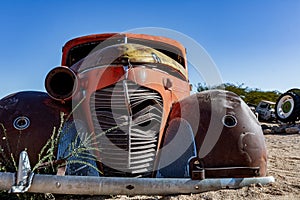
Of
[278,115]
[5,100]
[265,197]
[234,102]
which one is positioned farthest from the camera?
[278,115]

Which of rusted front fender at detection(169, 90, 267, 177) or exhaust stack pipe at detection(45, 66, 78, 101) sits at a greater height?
exhaust stack pipe at detection(45, 66, 78, 101)

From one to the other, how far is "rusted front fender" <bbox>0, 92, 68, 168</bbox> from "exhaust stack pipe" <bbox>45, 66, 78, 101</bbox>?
0.19 meters

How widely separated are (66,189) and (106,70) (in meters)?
1.19

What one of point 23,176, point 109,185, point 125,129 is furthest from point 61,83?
point 109,185

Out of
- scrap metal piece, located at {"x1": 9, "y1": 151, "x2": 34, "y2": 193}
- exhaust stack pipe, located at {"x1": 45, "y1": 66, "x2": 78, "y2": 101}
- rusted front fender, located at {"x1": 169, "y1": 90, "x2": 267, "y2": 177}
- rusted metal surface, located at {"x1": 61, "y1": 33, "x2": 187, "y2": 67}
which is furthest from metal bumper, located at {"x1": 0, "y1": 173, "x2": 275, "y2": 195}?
rusted metal surface, located at {"x1": 61, "y1": 33, "x2": 187, "y2": 67}

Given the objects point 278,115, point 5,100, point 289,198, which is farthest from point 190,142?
point 278,115

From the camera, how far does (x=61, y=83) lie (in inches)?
128

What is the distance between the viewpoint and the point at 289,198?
2.45 meters

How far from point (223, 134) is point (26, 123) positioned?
1.92 m

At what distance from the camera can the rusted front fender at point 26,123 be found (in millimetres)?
2955

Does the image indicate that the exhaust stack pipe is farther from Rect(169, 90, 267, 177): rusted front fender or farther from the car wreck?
Rect(169, 90, 267, 177): rusted front fender

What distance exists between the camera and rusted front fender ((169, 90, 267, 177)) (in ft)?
9.02

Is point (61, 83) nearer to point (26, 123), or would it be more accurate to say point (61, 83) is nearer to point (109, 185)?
point (26, 123)

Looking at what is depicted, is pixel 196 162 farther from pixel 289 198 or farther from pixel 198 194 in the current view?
pixel 289 198
